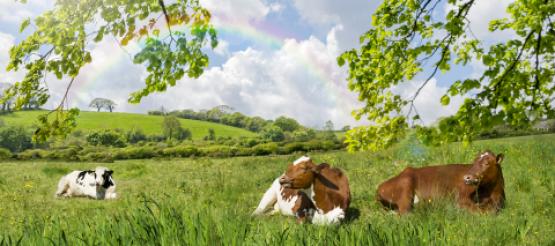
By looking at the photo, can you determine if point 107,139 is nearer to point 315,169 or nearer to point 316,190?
point 316,190

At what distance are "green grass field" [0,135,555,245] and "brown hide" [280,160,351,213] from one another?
1.86 feet

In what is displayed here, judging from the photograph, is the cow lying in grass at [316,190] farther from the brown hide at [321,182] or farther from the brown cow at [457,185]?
the brown cow at [457,185]

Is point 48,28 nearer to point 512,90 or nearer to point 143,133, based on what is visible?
point 512,90

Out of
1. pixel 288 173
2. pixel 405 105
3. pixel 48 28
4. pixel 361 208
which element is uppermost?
pixel 48 28

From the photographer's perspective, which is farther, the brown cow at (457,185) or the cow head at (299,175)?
the brown cow at (457,185)

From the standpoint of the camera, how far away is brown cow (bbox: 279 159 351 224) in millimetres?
7316

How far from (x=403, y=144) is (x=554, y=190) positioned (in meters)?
7.07

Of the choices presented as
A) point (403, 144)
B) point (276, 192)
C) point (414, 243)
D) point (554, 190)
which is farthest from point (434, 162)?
point (414, 243)

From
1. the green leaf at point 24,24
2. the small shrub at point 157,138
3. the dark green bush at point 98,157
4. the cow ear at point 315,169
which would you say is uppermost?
the green leaf at point 24,24

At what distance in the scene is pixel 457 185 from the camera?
8094mm

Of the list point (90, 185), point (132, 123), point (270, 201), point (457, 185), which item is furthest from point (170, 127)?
point (457, 185)

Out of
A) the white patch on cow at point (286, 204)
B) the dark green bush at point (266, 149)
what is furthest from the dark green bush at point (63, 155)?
the white patch on cow at point (286, 204)

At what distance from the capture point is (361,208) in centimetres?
916

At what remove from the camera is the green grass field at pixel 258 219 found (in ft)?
14.1
